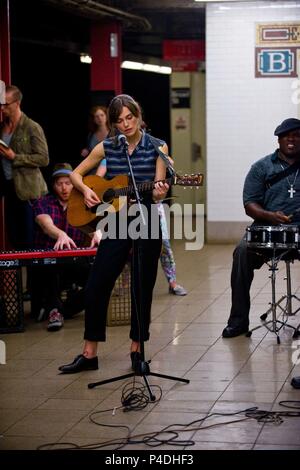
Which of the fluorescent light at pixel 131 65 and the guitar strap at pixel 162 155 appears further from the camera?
the fluorescent light at pixel 131 65

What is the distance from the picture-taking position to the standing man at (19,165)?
28.6 ft

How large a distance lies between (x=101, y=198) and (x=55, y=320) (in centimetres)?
198

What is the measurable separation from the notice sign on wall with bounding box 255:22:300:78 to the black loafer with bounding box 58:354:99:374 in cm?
692

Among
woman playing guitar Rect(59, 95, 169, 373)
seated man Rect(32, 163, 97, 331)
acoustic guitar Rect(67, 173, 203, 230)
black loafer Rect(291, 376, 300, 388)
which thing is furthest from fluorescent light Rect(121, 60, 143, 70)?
black loafer Rect(291, 376, 300, 388)

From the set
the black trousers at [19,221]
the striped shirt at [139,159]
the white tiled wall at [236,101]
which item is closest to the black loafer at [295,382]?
the striped shirt at [139,159]

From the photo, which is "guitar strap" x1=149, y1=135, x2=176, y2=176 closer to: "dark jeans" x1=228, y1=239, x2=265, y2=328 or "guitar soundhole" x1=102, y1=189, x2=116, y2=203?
"guitar soundhole" x1=102, y1=189, x2=116, y2=203

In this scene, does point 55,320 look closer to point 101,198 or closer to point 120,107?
point 101,198

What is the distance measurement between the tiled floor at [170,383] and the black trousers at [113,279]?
13.4 inches

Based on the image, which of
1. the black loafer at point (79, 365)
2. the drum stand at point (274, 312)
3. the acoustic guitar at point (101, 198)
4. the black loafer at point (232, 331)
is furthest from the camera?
the black loafer at point (232, 331)

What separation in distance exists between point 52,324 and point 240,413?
2.87 m

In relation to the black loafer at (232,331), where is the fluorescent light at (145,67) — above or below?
above

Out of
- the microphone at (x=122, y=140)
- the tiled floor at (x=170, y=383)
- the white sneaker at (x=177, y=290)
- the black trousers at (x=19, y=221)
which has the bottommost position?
the tiled floor at (x=170, y=383)

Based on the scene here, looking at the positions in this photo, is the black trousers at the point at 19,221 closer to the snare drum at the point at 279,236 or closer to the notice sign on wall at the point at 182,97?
the snare drum at the point at 279,236
